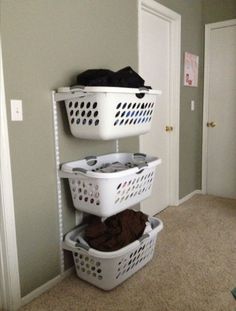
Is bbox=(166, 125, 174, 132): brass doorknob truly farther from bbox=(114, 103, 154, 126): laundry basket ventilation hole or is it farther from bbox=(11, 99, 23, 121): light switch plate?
bbox=(11, 99, 23, 121): light switch plate

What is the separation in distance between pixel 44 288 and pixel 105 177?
81cm

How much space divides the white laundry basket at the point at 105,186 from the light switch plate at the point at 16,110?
1.34ft

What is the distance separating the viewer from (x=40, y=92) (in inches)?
66.0

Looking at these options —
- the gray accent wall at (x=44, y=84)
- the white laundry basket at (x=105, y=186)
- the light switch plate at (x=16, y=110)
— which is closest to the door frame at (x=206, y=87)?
the gray accent wall at (x=44, y=84)

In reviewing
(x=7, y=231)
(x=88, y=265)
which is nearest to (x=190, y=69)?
(x=88, y=265)

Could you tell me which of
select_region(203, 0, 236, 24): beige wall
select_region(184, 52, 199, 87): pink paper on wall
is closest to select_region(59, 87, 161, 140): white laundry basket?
select_region(184, 52, 199, 87): pink paper on wall

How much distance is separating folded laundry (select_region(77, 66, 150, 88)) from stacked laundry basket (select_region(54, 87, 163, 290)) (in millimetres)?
77

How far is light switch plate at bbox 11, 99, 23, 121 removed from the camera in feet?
5.04

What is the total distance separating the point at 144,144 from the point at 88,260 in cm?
129

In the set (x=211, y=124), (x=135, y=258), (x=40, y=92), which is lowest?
(x=135, y=258)

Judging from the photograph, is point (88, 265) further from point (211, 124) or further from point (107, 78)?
point (211, 124)

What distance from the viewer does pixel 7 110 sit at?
151 cm

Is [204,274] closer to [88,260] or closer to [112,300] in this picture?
[112,300]

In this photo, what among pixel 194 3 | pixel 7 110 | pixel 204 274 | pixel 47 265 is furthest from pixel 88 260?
pixel 194 3
